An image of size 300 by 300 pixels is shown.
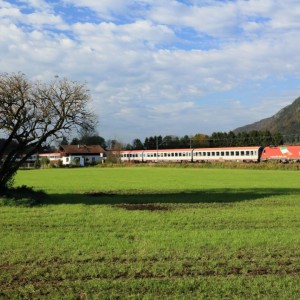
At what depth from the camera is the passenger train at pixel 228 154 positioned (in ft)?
282

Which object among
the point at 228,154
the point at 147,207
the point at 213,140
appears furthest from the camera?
the point at 213,140

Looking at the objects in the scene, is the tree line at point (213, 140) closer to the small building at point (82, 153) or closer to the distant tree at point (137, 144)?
the distant tree at point (137, 144)

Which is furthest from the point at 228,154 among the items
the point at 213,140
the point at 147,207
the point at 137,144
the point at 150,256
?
the point at 150,256

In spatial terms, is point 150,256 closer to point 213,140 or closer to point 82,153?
point 82,153

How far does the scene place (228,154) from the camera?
92.7m

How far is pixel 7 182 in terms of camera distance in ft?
82.7

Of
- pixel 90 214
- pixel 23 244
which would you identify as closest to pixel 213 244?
pixel 23 244

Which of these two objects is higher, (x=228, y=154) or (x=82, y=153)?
(x=82, y=153)

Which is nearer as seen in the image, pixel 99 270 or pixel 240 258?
→ pixel 99 270

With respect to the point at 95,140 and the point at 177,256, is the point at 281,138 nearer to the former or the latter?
the point at 95,140

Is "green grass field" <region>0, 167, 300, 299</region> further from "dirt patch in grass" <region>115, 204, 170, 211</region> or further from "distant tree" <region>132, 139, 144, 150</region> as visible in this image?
"distant tree" <region>132, 139, 144, 150</region>

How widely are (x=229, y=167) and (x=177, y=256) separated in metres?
74.2

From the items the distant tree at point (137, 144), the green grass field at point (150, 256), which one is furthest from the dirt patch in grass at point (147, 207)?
the distant tree at point (137, 144)

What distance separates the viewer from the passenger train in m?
85.9
